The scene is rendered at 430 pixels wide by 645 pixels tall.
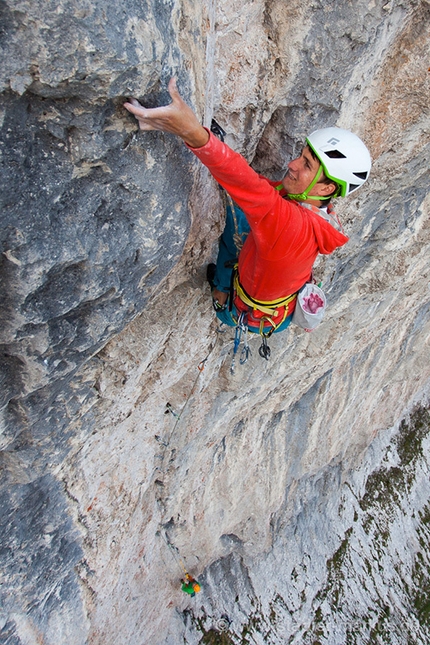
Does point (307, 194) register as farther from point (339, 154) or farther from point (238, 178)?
point (238, 178)

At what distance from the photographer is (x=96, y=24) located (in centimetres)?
139

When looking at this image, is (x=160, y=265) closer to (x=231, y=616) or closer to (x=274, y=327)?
(x=274, y=327)

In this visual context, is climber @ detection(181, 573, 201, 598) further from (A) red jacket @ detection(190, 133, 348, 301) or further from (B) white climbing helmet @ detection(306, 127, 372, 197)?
(B) white climbing helmet @ detection(306, 127, 372, 197)

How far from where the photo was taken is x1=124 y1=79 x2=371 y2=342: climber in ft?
5.66

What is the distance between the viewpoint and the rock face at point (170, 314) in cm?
162

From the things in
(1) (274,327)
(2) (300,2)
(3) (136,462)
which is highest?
(2) (300,2)

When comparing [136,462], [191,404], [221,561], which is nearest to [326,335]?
[191,404]

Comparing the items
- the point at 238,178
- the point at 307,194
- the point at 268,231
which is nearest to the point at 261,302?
the point at 307,194

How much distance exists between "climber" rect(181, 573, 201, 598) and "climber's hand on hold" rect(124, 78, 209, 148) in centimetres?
776

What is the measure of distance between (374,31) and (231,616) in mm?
9431

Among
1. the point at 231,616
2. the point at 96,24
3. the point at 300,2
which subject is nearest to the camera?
the point at 96,24

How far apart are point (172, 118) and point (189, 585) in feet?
26.2

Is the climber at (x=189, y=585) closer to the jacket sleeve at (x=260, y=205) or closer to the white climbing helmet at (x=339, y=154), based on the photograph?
the jacket sleeve at (x=260, y=205)

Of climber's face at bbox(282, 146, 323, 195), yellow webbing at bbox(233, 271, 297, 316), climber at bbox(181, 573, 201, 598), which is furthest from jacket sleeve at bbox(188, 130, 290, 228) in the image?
climber at bbox(181, 573, 201, 598)
